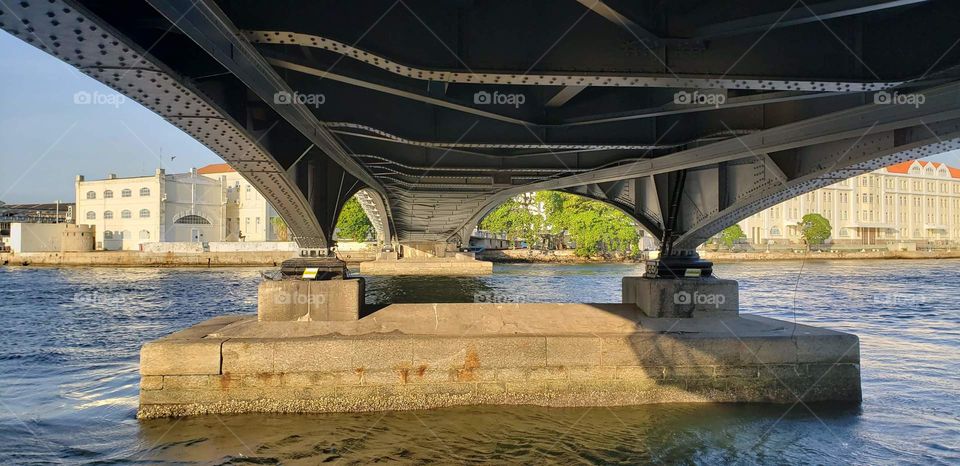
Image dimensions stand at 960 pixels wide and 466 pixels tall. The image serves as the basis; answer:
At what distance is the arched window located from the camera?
77250 mm

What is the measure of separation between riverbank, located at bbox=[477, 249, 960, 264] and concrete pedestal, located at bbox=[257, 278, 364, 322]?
66.9 meters

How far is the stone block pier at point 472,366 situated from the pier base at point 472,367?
0.02m

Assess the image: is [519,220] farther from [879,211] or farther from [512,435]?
[512,435]

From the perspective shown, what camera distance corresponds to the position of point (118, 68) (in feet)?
19.7

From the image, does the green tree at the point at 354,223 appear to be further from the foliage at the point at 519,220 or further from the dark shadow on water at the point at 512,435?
the dark shadow on water at the point at 512,435

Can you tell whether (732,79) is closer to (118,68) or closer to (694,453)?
(694,453)

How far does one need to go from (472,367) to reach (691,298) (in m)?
5.41

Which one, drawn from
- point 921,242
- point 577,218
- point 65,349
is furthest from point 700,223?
point 921,242

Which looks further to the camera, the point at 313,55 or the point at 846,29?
the point at 313,55

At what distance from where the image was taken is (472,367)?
35.4 feet

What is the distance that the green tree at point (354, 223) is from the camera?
77.6m

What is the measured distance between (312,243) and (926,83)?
40.5 feet

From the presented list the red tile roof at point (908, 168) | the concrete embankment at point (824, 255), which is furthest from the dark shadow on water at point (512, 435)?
the red tile roof at point (908, 168)

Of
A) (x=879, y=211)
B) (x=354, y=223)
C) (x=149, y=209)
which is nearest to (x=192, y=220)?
(x=149, y=209)
